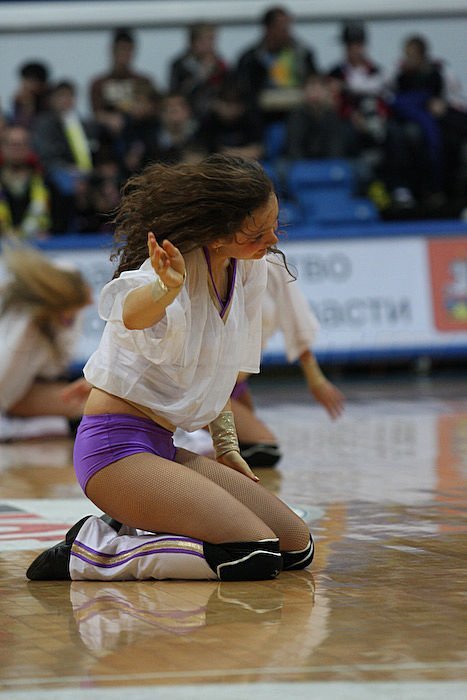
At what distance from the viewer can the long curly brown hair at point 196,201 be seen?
3994 millimetres

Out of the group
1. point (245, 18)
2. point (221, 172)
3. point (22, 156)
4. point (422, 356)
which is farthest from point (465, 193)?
point (221, 172)

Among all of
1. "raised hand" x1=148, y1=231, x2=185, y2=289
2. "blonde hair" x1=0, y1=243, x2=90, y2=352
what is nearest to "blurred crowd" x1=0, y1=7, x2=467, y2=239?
"blonde hair" x1=0, y1=243, x2=90, y2=352

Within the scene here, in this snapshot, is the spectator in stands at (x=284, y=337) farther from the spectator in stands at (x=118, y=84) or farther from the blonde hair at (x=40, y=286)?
the spectator in stands at (x=118, y=84)

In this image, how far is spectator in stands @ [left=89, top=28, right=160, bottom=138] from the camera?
1345cm

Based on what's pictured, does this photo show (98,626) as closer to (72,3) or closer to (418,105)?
(418,105)

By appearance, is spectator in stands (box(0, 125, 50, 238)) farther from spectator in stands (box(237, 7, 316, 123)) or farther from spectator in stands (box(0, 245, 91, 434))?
spectator in stands (box(0, 245, 91, 434))

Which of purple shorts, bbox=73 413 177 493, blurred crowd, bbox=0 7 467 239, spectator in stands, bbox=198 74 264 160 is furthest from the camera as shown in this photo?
spectator in stands, bbox=198 74 264 160

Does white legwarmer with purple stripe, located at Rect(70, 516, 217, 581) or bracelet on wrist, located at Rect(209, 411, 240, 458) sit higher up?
bracelet on wrist, located at Rect(209, 411, 240, 458)

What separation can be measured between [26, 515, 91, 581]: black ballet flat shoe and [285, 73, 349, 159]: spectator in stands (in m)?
9.70

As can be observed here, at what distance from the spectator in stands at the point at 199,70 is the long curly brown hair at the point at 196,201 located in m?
9.60

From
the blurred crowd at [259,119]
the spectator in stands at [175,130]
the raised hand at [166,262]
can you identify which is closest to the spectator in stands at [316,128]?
the blurred crowd at [259,119]

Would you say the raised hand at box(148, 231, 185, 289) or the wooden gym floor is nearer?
the wooden gym floor

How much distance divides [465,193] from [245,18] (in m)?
3.37

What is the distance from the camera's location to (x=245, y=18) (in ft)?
48.9
